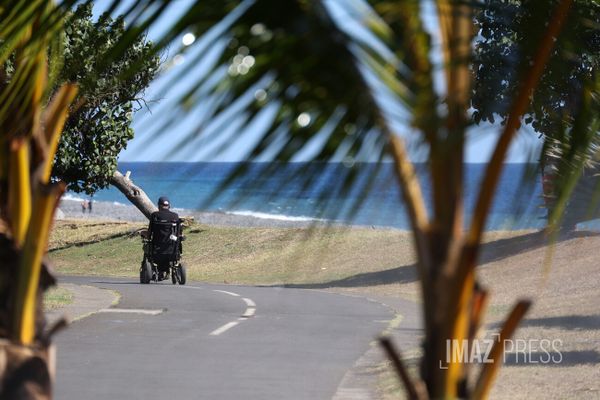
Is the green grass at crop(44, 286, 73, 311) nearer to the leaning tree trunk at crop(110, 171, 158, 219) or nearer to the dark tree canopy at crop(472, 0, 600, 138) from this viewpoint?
the leaning tree trunk at crop(110, 171, 158, 219)

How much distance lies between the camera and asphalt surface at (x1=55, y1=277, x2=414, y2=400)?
1024cm

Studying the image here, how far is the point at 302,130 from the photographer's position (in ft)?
7.26

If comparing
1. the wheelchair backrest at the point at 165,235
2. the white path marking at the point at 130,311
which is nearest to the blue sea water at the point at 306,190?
the white path marking at the point at 130,311

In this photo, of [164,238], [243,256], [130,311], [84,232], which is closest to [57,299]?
[130,311]

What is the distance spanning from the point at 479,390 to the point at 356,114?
0.85 metres

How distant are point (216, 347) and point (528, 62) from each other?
35.8 ft

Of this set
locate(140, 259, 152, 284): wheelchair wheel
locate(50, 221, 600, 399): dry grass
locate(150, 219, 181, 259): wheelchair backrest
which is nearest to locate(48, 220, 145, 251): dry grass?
Result: locate(50, 221, 600, 399): dry grass

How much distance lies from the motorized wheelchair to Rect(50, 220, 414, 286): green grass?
3.44 m

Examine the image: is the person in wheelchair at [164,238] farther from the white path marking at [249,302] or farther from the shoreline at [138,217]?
the shoreline at [138,217]

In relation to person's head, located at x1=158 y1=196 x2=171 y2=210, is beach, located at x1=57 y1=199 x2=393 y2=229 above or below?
above

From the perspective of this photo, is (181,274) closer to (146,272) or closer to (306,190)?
(146,272)

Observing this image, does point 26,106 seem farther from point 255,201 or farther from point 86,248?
point 86,248

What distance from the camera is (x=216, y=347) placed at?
13414 mm

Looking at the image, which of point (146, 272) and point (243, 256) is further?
point (243, 256)
